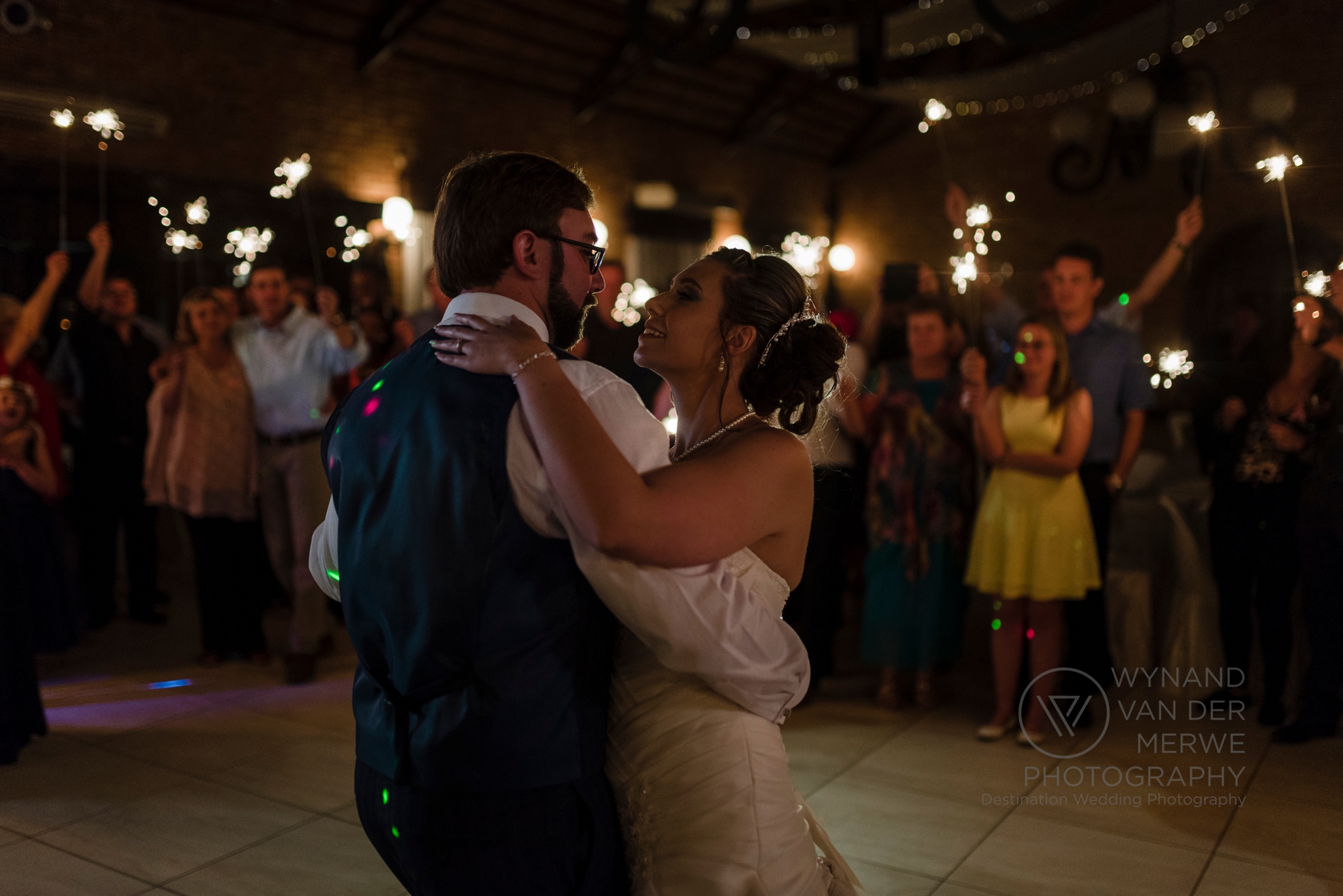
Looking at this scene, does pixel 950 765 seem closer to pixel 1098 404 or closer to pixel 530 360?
pixel 1098 404

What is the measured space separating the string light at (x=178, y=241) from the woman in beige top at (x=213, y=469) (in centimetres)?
220

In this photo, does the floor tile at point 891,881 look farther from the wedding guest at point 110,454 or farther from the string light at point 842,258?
Result: the string light at point 842,258

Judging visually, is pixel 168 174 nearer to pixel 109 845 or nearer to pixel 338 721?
pixel 338 721

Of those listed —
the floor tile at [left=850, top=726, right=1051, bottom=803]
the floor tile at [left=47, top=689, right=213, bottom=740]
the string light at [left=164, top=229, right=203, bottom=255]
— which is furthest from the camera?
the string light at [left=164, top=229, right=203, bottom=255]

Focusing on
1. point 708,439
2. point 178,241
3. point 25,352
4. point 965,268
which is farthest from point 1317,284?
point 178,241

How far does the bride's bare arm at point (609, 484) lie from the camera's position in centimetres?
114

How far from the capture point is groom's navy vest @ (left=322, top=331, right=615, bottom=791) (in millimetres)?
1180

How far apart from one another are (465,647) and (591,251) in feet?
1.75

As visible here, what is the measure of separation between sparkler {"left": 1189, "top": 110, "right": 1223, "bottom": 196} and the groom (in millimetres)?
3210

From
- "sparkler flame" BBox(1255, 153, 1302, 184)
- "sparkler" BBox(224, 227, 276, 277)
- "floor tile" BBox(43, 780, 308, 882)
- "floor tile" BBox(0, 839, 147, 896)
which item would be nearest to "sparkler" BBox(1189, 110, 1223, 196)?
"sparkler flame" BBox(1255, 153, 1302, 184)

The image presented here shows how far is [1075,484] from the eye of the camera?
11.9 ft

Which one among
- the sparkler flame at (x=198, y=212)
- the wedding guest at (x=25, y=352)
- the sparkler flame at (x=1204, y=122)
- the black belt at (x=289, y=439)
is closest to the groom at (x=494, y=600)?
the black belt at (x=289, y=439)

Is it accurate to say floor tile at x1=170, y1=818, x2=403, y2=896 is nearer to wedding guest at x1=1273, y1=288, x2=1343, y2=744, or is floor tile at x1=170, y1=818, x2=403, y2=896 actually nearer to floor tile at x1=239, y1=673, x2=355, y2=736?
floor tile at x1=239, y1=673, x2=355, y2=736

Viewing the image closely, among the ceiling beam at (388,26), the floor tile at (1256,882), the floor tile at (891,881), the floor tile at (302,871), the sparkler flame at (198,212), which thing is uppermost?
the ceiling beam at (388,26)
